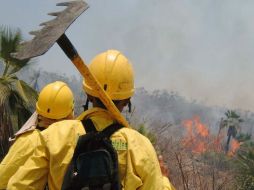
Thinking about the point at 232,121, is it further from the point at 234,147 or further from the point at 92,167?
the point at 92,167

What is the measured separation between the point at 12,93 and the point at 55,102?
12.4 feet

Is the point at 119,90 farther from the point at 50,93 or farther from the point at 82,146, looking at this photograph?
the point at 50,93

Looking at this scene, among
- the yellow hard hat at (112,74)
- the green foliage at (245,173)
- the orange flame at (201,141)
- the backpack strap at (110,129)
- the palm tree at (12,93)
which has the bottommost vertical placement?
the orange flame at (201,141)

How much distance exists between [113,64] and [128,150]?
439mm

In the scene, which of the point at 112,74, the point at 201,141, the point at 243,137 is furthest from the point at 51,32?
the point at 201,141

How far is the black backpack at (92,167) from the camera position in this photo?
2238mm

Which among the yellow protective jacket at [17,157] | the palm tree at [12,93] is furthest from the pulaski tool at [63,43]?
the palm tree at [12,93]

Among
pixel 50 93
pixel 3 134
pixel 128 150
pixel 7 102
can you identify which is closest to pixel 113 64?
pixel 128 150

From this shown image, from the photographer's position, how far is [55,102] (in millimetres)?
4629

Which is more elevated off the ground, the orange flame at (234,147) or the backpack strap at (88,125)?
the backpack strap at (88,125)

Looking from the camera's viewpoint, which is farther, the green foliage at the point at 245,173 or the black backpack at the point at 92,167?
the green foliage at the point at 245,173

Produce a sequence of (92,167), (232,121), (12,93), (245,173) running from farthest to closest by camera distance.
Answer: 1. (232,121)
2. (245,173)
3. (12,93)
4. (92,167)

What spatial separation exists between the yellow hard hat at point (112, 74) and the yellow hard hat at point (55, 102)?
2.11 metres

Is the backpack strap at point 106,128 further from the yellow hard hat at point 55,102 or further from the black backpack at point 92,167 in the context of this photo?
the yellow hard hat at point 55,102
